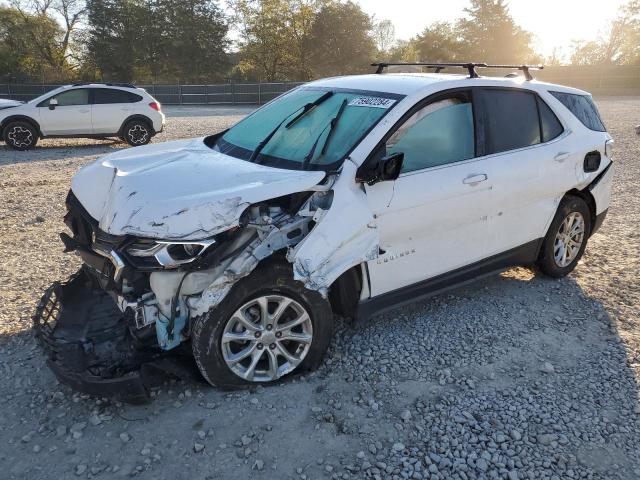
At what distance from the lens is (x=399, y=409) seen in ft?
10.4

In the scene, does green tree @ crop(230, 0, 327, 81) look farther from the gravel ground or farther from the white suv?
the gravel ground

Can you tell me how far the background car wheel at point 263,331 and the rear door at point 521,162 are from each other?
171cm

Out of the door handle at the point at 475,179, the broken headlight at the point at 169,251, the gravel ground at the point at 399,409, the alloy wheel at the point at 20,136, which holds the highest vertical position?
the door handle at the point at 475,179

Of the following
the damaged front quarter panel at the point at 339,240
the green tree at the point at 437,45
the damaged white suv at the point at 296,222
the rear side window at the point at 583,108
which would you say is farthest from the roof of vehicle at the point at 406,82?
the green tree at the point at 437,45

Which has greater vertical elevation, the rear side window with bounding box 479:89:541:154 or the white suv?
the rear side window with bounding box 479:89:541:154

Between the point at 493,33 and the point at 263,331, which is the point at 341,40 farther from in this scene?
the point at 263,331

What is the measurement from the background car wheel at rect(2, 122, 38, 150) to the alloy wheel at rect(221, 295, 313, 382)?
478 inches

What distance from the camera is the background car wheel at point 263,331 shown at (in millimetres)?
3031

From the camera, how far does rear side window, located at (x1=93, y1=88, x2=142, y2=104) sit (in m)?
13.6

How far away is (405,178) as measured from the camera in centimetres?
354

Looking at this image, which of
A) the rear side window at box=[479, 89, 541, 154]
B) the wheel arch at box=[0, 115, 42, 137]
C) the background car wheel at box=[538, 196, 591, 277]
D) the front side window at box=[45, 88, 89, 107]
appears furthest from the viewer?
the front side window at box=[45, 88, 89, 107]

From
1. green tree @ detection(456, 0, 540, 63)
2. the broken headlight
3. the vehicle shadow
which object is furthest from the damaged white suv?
green tree @ detection(456, 0, 540, 63)

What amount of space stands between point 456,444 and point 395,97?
228 cm

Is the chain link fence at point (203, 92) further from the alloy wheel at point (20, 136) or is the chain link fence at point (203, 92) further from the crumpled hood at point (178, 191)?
the crumpled hood at point (178, 191)
